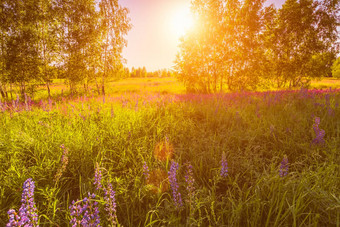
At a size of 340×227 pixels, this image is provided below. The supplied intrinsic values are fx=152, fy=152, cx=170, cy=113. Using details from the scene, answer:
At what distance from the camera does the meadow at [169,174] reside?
1.50m

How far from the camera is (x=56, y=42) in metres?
14.6

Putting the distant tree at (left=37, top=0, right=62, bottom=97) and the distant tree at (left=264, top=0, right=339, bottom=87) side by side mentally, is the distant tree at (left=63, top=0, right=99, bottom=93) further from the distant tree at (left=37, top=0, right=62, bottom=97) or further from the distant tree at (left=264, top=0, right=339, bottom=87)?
the distant tree at (left=264, top=0, right=339, bottom=87)

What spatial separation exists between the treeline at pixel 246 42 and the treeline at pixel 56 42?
30.9ft

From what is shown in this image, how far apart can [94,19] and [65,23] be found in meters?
2.83

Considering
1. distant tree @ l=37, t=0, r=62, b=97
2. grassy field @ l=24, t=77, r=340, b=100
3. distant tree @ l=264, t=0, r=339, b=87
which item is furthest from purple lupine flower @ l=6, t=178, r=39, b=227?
distant tree @ l=264, t=0, r=339, b=87

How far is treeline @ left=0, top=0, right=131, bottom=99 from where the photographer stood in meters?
12.4

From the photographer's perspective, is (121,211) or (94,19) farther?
(94,19)

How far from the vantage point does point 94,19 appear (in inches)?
646

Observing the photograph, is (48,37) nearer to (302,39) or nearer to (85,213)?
(85,213)

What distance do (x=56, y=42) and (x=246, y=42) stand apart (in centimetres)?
1803

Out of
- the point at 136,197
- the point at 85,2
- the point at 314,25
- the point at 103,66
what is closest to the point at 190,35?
the point at 103,66

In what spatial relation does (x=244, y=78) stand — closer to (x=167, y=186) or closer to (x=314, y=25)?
(x=314, y=25)

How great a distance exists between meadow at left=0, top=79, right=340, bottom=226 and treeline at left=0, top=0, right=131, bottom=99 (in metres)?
12.5

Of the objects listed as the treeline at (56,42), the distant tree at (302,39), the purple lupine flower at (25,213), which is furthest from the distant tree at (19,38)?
the distant tree at (302,39)
